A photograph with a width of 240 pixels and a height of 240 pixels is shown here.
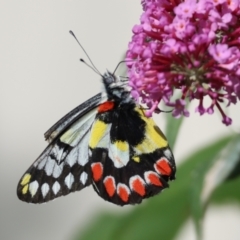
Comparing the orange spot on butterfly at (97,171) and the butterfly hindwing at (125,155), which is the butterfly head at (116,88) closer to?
the butterfly hindwing at (125,155)

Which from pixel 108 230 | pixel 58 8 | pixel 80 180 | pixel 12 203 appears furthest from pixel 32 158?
pixel 80 180

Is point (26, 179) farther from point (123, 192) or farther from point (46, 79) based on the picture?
point (46, 79)

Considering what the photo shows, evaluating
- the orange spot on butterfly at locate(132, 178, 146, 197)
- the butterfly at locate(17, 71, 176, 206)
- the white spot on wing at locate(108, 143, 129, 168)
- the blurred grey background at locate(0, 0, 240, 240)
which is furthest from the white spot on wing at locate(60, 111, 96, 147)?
the blurred grey background at locate(0, 0, 240, 240)

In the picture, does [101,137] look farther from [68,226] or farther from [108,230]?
[68,226]

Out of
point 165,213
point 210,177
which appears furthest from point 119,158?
point 210,177

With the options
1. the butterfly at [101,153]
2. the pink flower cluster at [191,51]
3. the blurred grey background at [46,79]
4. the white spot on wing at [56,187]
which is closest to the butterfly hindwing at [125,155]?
the butterfly at [101,153]
